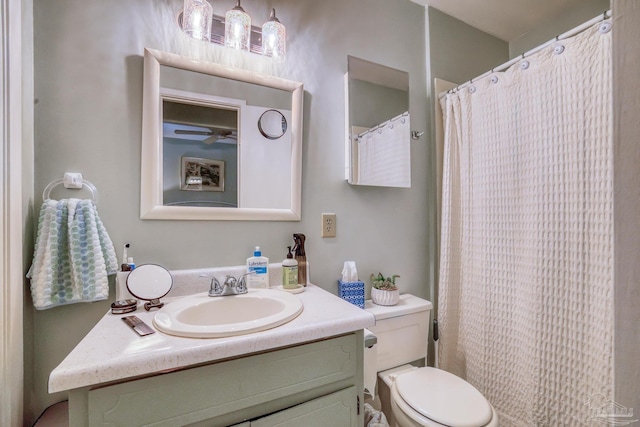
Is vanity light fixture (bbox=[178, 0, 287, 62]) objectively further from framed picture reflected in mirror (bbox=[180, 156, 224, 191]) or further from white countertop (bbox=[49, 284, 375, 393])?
white countertop (bbox=[49, 284, 375, 393])

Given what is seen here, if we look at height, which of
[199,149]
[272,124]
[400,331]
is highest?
[272,124]

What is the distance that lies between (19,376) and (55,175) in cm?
65

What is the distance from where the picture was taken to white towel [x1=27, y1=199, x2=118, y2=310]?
33.9 inches

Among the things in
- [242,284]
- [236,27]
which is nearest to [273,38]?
[236,27]

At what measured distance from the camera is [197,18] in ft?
3.60

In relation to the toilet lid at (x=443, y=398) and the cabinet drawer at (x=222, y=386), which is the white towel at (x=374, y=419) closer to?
the toilet lid at (x=443, y=398)

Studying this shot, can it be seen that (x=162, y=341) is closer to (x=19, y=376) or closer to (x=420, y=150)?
(x=19, y=376)

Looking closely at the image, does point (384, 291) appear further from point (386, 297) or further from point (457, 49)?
point (457, 49)

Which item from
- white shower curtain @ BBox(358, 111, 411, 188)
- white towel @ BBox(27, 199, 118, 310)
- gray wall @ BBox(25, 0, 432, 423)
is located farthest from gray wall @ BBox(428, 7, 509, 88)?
white towel @ BBox(27, 199, 118, 310)

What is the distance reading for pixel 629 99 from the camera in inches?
13.7

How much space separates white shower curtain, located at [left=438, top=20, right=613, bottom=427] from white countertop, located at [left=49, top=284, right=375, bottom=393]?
88cm

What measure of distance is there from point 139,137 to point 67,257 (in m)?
0.49

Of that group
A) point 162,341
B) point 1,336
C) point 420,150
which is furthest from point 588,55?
point 1,336

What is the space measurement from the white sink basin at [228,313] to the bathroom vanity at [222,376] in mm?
23
